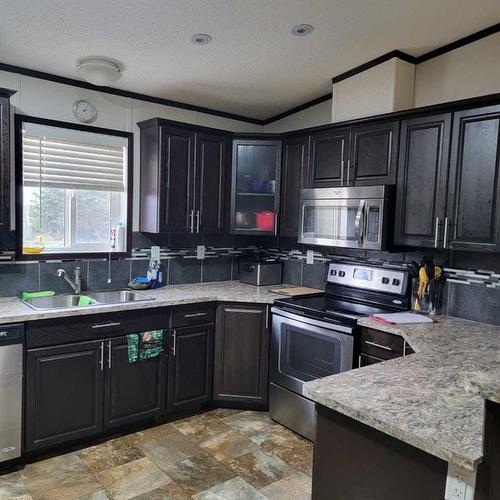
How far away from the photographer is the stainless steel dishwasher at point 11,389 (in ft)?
7.89

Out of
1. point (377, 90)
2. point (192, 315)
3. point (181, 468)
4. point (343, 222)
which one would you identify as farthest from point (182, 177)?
point (181, 468)

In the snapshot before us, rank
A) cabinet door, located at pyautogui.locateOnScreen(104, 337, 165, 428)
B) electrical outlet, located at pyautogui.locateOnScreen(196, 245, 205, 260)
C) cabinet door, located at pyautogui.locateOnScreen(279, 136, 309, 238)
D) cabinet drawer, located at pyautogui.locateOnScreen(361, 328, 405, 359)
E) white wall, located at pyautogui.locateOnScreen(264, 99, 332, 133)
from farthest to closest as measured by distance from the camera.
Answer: electrical outlet, located at pyautogui.locateOnScreen(196, 245, 205, 260), white wall, located at pyautogui.locateOnScreen(264, 99, 332, 133), cabinet door, located at pyautogui.locateOnScreen(279, 136, 309, 238), cabinet door, located at pyautogui.locateOnScreen(104, 337, 165, 428), cabinet drawer, located at pyautogui.locateOnScreen(361, 328, 405, 359)

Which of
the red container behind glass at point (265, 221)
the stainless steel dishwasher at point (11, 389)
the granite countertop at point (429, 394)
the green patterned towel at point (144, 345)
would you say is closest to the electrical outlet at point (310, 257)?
the red container behind glass at point (265, 221)

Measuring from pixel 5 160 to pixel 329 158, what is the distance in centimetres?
Result: 214

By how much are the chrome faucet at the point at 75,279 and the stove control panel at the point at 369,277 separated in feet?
6.20

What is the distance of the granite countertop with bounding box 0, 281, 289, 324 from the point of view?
249cm

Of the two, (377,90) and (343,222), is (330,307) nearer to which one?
(343,222)

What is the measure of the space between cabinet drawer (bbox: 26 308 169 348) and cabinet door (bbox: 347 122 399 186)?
165 centimetres

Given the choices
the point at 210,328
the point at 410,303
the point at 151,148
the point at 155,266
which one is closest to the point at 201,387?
the point at 210,328

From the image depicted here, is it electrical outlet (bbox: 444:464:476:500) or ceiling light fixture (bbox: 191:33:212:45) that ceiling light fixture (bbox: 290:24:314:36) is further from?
electrical outlet (bbox: 444:464:476:500)

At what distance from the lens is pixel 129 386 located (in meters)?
2.90

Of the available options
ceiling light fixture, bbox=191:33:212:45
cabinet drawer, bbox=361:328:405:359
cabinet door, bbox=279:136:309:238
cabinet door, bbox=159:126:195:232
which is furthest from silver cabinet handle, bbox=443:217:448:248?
cabinet door, bbox=159:126:195:232

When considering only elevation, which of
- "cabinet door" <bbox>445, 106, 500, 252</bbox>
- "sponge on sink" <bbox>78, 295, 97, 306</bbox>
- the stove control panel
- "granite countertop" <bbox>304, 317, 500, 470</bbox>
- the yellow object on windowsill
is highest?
"cabinet door" <bbox>445, 106, 500, 252</bbox>

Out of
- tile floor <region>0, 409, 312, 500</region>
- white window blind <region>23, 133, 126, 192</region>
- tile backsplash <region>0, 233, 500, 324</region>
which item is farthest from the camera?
white window blind <region>23, 133, 126, 192</region>
